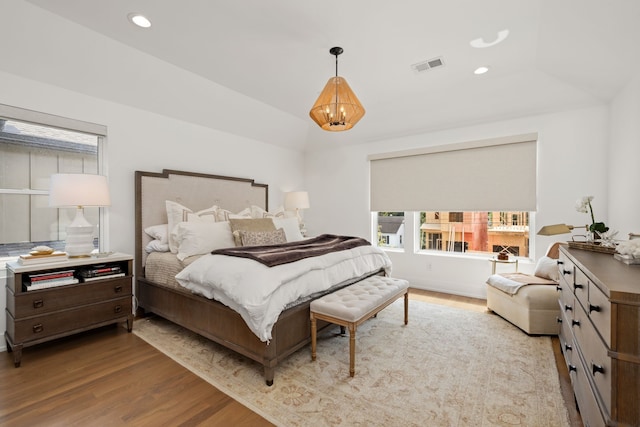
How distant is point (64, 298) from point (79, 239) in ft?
1.72

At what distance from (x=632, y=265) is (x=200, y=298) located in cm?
274

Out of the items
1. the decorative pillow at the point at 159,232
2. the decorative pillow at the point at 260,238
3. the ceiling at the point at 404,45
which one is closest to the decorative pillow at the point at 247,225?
the decorative pillow at the point at 260,238

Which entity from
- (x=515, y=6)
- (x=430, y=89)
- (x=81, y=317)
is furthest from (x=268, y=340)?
(x=430, y=89)

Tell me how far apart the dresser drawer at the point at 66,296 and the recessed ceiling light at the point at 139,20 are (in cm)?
223

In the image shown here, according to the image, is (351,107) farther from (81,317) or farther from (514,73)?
(81,317)

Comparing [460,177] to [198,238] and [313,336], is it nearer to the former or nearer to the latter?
[313,336]

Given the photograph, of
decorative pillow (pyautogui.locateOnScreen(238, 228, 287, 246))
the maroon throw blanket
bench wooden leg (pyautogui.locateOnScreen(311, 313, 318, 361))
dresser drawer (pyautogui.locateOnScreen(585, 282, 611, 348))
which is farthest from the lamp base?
dresser drawer (pyautogui.locateOnScreen(585, 282, 611, 348))

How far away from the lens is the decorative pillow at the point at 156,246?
10.3 feet

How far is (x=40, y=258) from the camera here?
2324 millimetres

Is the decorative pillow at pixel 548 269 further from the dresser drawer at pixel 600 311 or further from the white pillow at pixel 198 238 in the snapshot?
the white pillow at pixel 198 238

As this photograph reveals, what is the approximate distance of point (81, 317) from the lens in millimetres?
2426

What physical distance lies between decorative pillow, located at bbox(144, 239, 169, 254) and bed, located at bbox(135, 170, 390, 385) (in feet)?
0.09

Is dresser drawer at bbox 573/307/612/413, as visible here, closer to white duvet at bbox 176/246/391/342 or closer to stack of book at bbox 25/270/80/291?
white duvet at bbox 176/246/391/342

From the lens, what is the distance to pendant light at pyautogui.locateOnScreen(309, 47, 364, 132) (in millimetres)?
2404
